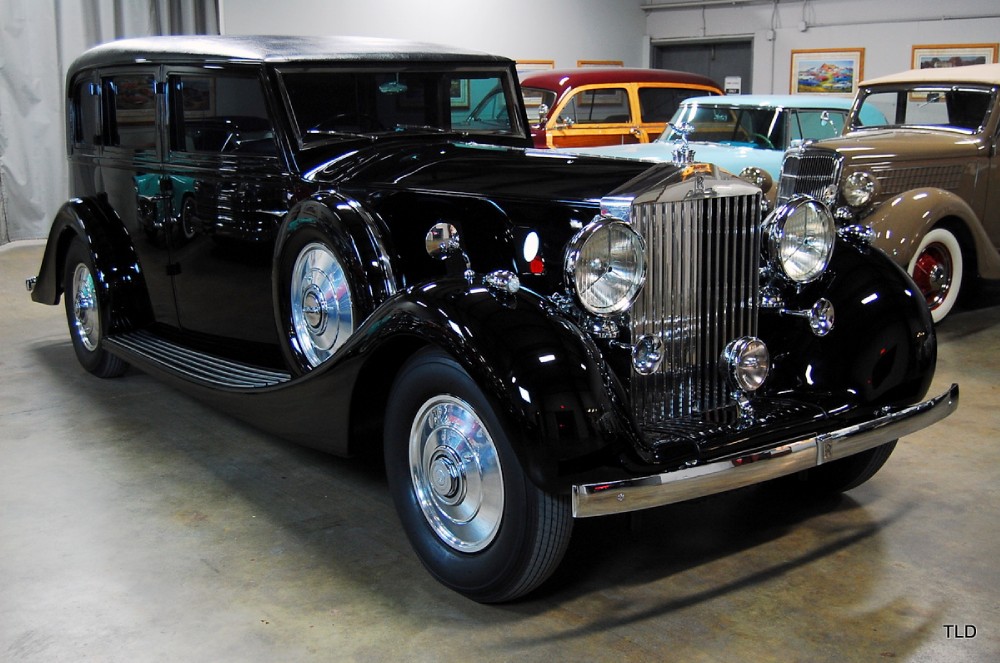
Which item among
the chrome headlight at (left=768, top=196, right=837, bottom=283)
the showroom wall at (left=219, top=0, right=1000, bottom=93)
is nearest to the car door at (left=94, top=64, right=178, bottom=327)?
the chrome headlight at (left=768, top=196, right=837, bottom=283)

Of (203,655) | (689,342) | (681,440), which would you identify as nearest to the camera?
(203,655)

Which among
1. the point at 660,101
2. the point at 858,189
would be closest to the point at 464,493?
the point at 858,189

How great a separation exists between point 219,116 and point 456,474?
2.11 meters

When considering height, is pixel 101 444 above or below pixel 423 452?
below

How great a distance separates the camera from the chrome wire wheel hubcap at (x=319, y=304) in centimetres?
337

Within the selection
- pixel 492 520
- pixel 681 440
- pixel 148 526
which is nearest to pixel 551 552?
pixel 492 520

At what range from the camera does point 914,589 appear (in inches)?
109

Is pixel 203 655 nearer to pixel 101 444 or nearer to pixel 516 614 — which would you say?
pixel 516 614

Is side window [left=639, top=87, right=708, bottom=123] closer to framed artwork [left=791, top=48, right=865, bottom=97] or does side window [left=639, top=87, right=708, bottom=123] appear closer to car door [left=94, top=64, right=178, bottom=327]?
framed artwork [left=791, top=48, right=865, bottom=97]

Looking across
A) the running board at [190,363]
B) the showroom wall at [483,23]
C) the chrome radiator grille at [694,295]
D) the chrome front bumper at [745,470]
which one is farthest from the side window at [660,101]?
the chrome front bumper at [745,470]

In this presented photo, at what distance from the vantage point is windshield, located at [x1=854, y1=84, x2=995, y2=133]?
6.62 m

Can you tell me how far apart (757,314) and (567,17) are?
11.9 metres

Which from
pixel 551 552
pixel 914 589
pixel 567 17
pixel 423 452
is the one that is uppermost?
pixel 567 17

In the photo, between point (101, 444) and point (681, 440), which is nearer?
point (681, 440)
